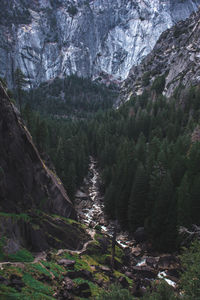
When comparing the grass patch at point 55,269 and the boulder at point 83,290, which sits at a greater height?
the grass patch at point 55,269

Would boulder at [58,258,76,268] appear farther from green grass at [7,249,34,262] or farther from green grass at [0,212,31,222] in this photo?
green grass at [0,212,31,222]

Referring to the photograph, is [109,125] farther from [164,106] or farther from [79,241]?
[79,241]

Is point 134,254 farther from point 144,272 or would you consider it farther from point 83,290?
point 83,290

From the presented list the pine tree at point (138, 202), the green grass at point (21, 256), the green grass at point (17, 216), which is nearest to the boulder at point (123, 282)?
the green grass at point (21, 256)

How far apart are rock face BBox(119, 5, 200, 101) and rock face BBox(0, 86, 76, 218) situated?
9042 cm

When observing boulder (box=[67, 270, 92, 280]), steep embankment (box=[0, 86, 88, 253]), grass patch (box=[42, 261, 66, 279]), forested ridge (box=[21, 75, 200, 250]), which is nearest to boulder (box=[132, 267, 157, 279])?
forested ridge (box=[21, 75, 200, 250])

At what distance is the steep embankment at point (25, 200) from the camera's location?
97.1 ft

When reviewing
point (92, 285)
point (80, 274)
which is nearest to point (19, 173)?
point (80, 274)

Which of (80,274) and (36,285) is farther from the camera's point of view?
(80,274)

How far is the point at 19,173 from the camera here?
119 ft

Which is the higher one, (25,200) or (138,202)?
(25,200)

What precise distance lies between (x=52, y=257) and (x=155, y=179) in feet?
97.2

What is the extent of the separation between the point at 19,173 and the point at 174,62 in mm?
132789

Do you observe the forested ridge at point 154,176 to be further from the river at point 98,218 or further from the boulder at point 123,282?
the boulder at point 123,282
